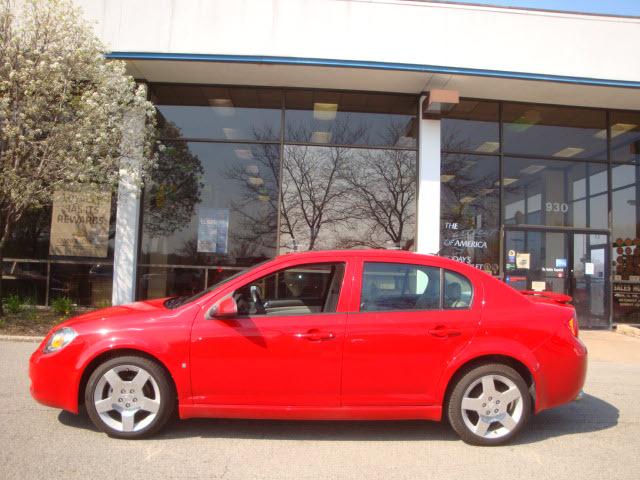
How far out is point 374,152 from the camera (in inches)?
439

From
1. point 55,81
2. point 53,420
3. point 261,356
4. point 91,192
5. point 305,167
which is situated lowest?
point 53,420

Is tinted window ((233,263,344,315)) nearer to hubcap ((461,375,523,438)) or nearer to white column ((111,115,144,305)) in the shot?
hubcap ((461,375,523,438))

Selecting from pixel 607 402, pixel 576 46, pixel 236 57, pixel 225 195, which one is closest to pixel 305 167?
pixel 225 195

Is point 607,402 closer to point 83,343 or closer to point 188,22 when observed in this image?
point 83,343

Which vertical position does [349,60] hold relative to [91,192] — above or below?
above

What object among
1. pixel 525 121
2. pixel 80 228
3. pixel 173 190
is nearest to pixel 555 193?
A: pixel 525 121

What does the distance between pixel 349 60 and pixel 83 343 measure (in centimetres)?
773

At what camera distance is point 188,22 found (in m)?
9.91

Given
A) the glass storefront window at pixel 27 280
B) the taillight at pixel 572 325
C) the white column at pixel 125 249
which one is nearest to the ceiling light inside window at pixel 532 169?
the taillight at pixel 572 325

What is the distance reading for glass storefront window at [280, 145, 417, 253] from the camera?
10844 millimetres

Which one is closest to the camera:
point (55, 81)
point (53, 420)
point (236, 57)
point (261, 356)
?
point (261, 356)

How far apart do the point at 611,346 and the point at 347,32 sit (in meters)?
7.78

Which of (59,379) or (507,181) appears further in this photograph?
(507,181)

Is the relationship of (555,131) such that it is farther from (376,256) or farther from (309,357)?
(309,357)
